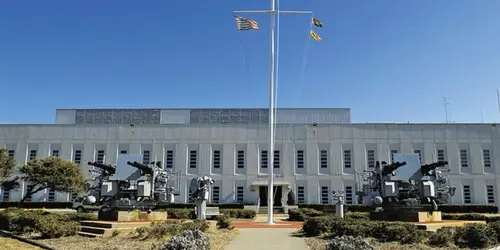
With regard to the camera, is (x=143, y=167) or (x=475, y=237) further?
(x=143, y=167)

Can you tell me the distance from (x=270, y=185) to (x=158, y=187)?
7.06 meters

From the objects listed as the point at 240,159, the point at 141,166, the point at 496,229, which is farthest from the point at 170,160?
the point at 496,229

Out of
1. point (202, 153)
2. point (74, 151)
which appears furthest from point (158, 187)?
point (74, 151)

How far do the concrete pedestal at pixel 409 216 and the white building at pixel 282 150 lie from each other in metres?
26.6

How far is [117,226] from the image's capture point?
18.8 meters

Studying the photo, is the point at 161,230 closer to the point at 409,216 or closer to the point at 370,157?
the point at 409,216

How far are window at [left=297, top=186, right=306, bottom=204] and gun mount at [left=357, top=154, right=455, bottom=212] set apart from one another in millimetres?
26531

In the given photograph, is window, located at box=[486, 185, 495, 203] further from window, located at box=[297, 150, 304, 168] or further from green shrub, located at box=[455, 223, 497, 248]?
green shrub, located at box=[455, 223, 497, 248]

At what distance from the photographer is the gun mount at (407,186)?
898 inches

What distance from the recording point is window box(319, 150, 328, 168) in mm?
51306

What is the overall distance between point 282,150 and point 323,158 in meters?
5.15

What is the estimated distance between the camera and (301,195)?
50.9m

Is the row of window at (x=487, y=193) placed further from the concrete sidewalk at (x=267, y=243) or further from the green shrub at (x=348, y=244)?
the green shrub at (x=348, y=244)

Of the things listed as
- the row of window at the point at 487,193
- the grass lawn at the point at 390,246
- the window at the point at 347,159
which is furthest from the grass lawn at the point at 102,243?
the row of window at the point at 487,193
